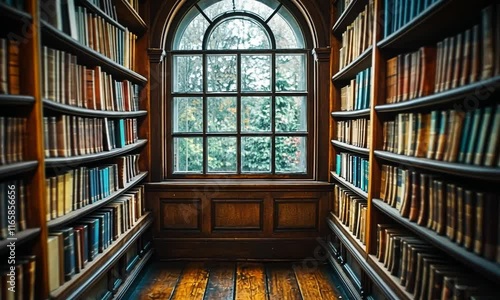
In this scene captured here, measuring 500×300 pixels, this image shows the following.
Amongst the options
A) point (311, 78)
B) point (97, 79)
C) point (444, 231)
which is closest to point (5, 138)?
point (97, 79)

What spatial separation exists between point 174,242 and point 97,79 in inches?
72.9

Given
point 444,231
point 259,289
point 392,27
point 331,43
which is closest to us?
point 444,231

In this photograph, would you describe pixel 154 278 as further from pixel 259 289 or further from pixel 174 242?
pixel 259 289

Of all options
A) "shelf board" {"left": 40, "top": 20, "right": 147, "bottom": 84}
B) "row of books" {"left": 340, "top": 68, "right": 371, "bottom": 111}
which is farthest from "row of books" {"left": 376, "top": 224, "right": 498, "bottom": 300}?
"shelf board" {"left": 40, "top": 20, "right": 147, "bottom": 84}

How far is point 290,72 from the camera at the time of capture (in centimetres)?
381

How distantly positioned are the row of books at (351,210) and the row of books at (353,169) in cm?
12

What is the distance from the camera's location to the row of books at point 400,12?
1.80 meters

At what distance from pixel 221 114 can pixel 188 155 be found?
1.75 ft

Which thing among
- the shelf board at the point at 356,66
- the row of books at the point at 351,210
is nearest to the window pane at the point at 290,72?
the shelf board at the point at 356,66

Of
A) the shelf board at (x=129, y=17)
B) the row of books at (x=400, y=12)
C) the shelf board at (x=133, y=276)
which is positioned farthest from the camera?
the shelf board at (x=129, y=17)

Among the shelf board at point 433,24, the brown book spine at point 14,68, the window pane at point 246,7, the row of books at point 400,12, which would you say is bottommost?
the brown book spine at point 14,68

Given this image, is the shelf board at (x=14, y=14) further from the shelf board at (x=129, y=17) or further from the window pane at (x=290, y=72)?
the window pane at (x=290, y=72)

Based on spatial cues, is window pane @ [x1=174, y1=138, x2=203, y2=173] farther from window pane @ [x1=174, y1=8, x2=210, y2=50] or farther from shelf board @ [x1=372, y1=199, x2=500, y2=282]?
shelf board @ [x1=372, y1=199, x2=500, y2=282]

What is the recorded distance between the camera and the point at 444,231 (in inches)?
63.8
